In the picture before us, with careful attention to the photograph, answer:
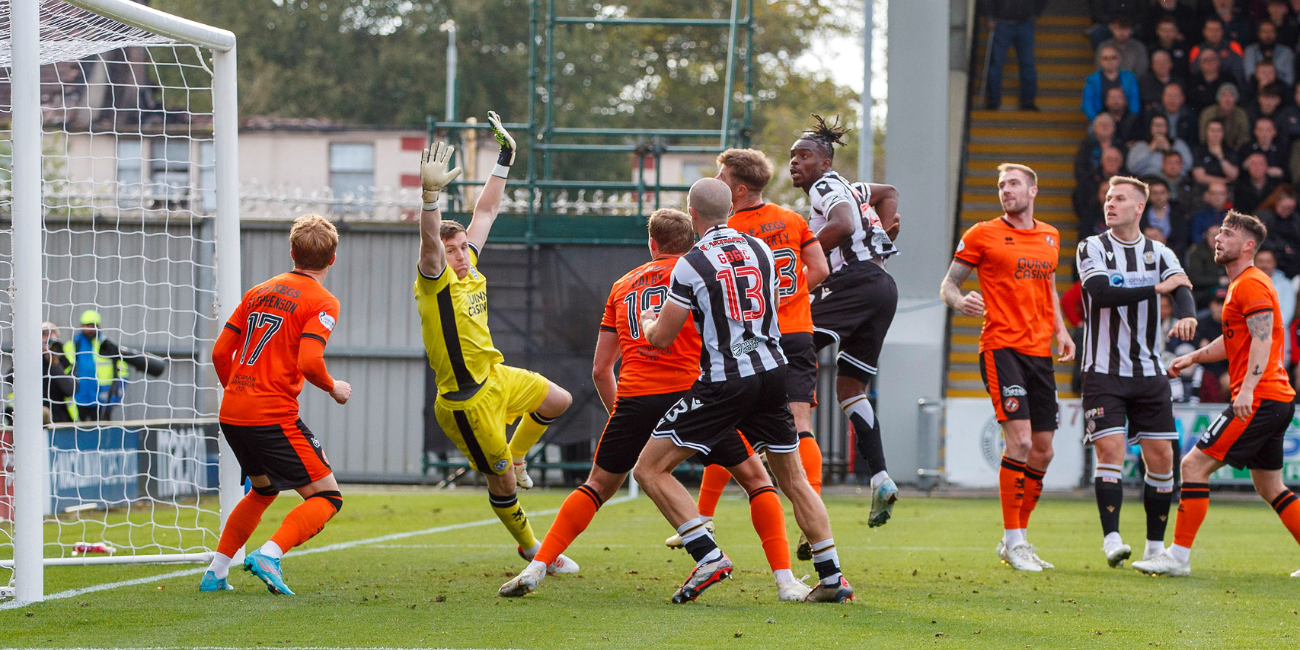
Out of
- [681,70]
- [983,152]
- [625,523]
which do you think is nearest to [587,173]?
[681,70]

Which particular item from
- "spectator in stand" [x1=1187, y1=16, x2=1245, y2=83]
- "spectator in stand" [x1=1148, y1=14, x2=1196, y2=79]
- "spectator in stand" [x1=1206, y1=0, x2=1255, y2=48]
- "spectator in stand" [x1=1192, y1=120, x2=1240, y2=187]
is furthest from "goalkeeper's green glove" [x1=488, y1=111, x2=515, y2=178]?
"spectator in stand" [x1=1206, y1=0, x2=1255, y2=48]

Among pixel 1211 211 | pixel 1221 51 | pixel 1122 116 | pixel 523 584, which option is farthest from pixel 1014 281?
→ pixel 1221 51

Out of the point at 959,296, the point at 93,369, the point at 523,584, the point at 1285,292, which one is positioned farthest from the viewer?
the point at 1285,292

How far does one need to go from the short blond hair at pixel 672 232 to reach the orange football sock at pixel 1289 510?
3837mm

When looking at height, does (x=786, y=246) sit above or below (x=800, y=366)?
above

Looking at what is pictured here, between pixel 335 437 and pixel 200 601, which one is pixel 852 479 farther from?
pixel 200 601

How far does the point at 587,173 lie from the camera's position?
40250 mm

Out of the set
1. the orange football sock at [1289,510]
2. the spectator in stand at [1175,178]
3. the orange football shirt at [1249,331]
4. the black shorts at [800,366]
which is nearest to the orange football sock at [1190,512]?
the orange football sock at [1289,510]

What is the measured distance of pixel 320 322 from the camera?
6160 millimetres

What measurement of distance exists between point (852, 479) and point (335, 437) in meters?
6.96

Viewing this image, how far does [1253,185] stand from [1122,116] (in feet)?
5.76

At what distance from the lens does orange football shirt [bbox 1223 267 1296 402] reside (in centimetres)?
712

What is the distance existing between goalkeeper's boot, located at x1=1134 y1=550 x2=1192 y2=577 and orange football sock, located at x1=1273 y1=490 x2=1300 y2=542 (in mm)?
609

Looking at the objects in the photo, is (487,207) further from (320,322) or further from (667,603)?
(667,603)
